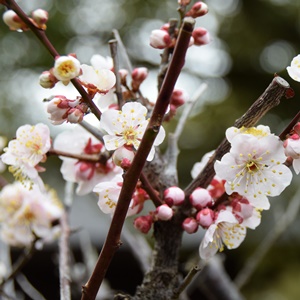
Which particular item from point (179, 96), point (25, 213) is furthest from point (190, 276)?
point (25, 213)

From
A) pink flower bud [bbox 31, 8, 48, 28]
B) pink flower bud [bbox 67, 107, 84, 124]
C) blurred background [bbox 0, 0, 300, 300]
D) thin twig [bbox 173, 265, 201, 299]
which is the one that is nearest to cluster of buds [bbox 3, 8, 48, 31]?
pink flower bud [bbox 31, 8, 48, 28]

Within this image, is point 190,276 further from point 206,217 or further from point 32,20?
point 32,20

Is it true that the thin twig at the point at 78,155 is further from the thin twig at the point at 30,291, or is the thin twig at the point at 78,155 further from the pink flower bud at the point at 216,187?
the thin twig at the point at 30,291

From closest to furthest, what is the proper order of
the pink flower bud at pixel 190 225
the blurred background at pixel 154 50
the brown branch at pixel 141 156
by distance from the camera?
the brown branch at pixel 141 156 < the pink flower bud at pixel 190 225 < the blurred background at pixel 154 50

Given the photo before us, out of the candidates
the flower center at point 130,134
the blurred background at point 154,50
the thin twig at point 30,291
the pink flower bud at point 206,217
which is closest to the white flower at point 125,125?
the flower center at point 130,134

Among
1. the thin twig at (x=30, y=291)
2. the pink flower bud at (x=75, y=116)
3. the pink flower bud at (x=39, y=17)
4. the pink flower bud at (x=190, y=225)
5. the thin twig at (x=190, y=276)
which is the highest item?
the pink flower bud at (x=39, y=17)

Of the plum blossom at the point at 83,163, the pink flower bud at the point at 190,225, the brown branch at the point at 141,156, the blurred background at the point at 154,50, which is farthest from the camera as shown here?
the blurred background at the point at 154,50

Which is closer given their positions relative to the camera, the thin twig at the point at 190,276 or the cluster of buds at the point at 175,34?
the thin twig at the point at 190,276
